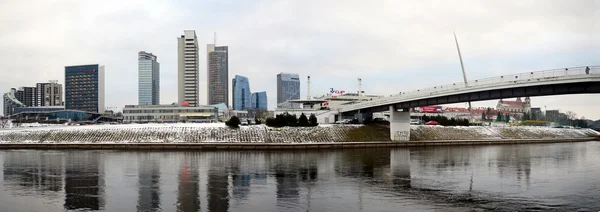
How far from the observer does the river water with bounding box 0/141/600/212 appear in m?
26.9

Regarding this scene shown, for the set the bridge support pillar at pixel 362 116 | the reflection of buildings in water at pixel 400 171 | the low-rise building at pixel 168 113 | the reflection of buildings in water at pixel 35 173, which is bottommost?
the reflection of buildings in water at pixel 400 171

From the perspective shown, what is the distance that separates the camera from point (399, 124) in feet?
277

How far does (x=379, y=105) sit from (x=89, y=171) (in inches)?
2196

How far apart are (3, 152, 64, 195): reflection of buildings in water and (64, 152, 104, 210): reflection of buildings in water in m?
0.86

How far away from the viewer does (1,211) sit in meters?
25.2

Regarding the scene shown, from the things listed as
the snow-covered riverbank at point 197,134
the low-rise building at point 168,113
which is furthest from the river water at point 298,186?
the low-rise building at point 168,113

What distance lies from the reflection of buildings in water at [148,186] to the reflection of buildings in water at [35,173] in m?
5.75

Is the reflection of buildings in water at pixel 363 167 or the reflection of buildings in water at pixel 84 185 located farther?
the reflection of buildings in water at pixel 363 167

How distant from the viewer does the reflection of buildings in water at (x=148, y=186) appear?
2660 cm

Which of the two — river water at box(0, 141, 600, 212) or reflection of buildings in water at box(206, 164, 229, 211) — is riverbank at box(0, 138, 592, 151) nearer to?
river water at box(0, 141, 600, 212)

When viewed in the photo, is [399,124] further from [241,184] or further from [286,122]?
[241,184]

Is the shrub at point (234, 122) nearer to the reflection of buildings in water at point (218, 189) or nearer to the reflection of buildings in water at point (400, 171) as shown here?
the reflection of buildings in water at point (400, 171)

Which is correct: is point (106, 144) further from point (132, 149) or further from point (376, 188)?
point (376, 188)

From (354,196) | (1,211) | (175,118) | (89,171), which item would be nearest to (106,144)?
(89,171)
